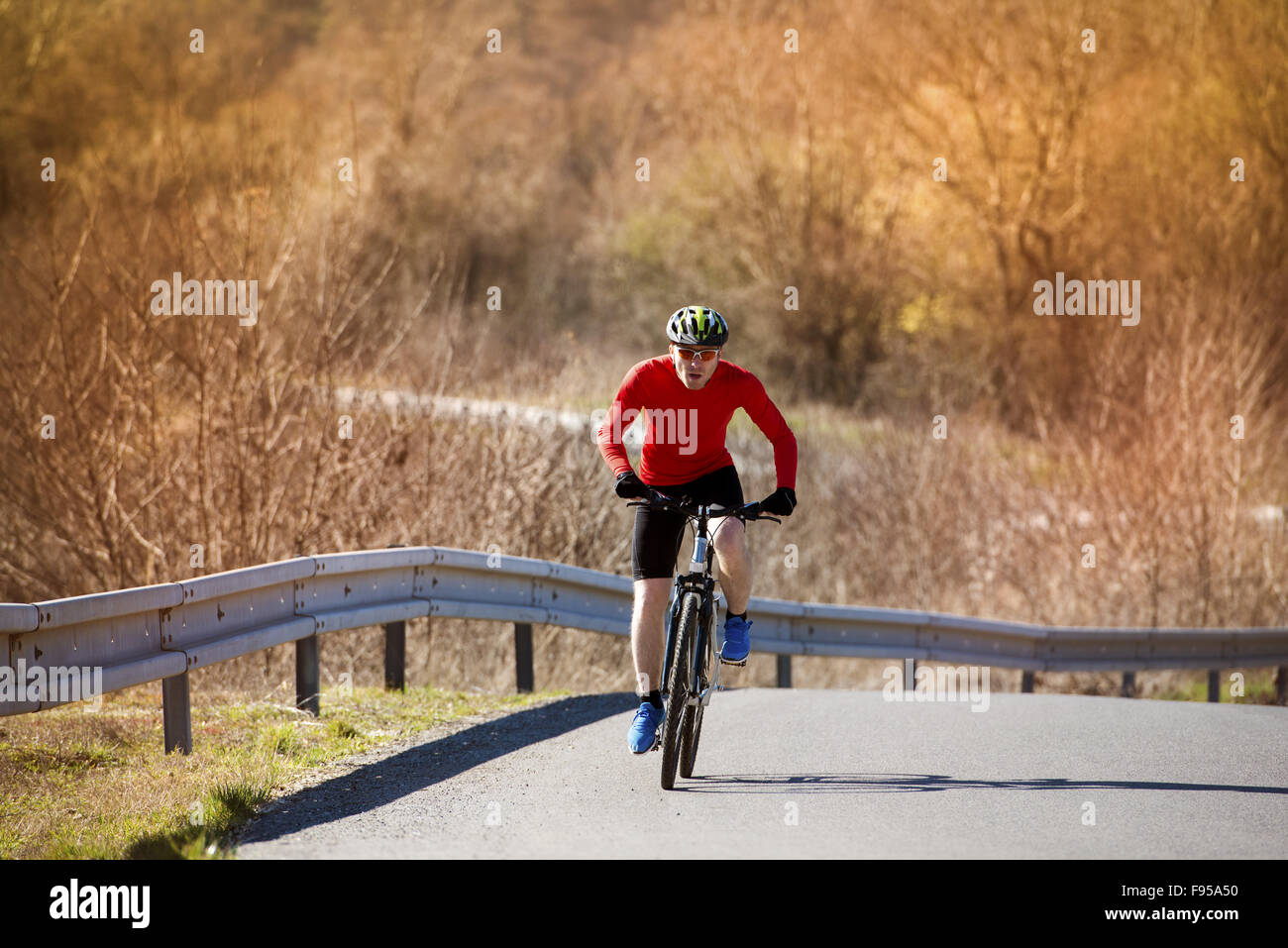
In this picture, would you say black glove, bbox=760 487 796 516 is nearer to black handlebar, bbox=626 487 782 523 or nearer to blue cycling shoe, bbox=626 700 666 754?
black handlebar, bbox=626 487 782 523

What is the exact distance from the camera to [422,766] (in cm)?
679

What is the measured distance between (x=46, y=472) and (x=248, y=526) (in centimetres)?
170

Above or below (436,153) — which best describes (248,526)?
below

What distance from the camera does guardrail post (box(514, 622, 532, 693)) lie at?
10172mm

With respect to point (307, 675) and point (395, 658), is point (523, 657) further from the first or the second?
point (307, 675)

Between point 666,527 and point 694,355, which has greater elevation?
point 694,355

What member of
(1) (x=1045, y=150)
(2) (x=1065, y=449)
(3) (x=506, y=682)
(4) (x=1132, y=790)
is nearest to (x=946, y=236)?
(1) (x=1045, y=150)

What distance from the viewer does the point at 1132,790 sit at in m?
6.35

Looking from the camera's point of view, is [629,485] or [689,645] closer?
[629,485]

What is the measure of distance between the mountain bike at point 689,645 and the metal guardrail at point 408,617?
2.20 metres

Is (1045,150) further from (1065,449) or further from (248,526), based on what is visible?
(248,526)

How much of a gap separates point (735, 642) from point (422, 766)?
1626mm

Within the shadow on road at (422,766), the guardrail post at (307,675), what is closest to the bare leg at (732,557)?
the shadow on road at (422,766)

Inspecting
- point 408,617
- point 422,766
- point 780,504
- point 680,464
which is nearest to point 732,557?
point 780,504
